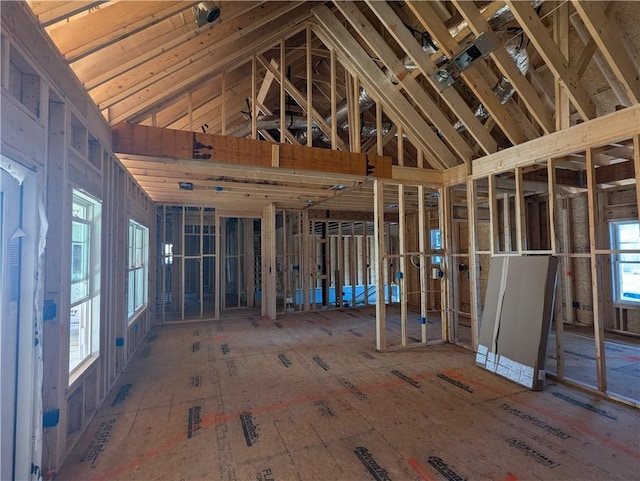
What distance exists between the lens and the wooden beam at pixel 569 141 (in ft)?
10.2

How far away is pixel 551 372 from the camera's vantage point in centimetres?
397

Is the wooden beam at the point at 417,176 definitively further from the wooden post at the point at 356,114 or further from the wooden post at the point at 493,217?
the wooden post at the point at 493,217

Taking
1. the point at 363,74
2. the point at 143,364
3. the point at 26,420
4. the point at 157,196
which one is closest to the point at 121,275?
the point at 143,364

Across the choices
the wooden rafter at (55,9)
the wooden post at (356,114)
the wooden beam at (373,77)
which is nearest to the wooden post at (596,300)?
the wooden beam at (373,77)

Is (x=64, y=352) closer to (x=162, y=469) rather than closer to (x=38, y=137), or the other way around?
(x=162, y=469)

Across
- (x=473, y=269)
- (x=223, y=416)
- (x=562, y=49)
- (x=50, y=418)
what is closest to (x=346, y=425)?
(x=223, y=416)

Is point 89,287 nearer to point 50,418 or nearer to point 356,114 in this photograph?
point 50,418

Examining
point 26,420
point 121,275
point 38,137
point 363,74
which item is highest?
point 363,74

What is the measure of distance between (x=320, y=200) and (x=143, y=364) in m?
4.65

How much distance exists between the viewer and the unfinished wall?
1810 millimetres

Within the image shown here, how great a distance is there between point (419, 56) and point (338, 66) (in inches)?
88.1

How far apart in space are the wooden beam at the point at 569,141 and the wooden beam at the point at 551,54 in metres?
0.20

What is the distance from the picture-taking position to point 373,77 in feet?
14.3

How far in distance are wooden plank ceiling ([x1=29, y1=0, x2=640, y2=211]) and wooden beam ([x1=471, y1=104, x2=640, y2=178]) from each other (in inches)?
6.0
